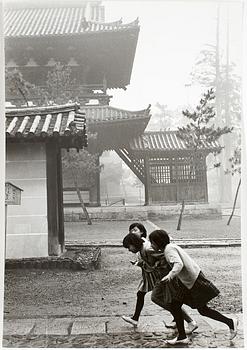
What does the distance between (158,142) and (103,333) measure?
1.77 meters

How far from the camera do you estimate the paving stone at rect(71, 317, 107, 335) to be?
1444 mm

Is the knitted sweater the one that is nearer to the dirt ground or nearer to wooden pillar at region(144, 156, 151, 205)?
the dirt ground

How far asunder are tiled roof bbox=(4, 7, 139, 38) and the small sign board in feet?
2.34

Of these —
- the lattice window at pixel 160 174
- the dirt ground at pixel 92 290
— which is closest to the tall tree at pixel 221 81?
the dirt ground at pixel 92 290

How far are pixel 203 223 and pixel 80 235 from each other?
661 mm

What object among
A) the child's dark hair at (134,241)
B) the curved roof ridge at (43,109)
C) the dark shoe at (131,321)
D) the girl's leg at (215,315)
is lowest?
the dark shoe at (131,321)

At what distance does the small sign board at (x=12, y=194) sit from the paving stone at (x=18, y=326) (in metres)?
0.50

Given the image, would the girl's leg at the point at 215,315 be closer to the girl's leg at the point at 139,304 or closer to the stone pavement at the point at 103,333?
the stone pavement at the point at 103,333

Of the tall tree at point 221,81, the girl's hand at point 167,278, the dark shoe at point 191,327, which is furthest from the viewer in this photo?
the tall tree at point 221,81

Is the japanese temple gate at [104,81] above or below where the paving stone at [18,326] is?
above

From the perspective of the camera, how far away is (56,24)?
2766 millimetres

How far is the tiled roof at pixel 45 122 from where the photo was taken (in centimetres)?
197

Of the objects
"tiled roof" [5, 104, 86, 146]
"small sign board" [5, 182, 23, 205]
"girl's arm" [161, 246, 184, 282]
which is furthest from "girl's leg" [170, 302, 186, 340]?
"tiled roof" [5, 104, 86, 146]

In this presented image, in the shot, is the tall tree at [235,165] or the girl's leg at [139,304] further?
the tall tree at [235,165]
